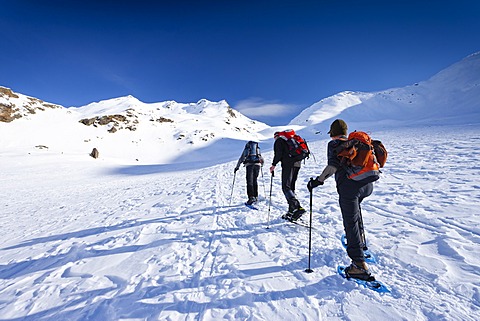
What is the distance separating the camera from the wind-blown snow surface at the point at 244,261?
2820 mm

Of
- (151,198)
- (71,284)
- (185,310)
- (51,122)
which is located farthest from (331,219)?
(51,122)

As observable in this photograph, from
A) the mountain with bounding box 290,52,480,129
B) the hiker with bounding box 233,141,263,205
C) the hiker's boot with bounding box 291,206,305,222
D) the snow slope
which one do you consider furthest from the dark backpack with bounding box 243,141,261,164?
the mountain with bounding box 290,52,480,129

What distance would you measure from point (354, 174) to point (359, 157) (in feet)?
0.84

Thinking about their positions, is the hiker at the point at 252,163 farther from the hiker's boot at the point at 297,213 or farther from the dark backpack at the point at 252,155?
the hiker's boot at the point at 297,213

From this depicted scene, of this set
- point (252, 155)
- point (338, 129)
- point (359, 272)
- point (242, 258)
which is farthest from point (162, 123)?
point (359, 272)

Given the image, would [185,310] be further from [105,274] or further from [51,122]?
[51,122]

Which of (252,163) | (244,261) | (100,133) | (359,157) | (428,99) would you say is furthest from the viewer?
(428,99)

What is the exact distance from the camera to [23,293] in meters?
3.45

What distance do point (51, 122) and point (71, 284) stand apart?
7216 cm

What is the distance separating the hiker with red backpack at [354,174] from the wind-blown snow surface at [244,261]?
406 mm

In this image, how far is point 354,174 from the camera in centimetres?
303

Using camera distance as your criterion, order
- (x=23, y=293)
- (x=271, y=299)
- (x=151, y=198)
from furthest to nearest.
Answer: (x=151, y=198) < (x=23, y=293) < (x=271, y=299)

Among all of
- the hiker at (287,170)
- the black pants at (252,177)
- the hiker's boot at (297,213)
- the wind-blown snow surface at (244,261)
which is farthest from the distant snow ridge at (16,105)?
the hiker's boot at (297,213)

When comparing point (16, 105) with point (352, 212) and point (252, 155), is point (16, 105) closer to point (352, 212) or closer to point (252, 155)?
point (252, 155)
